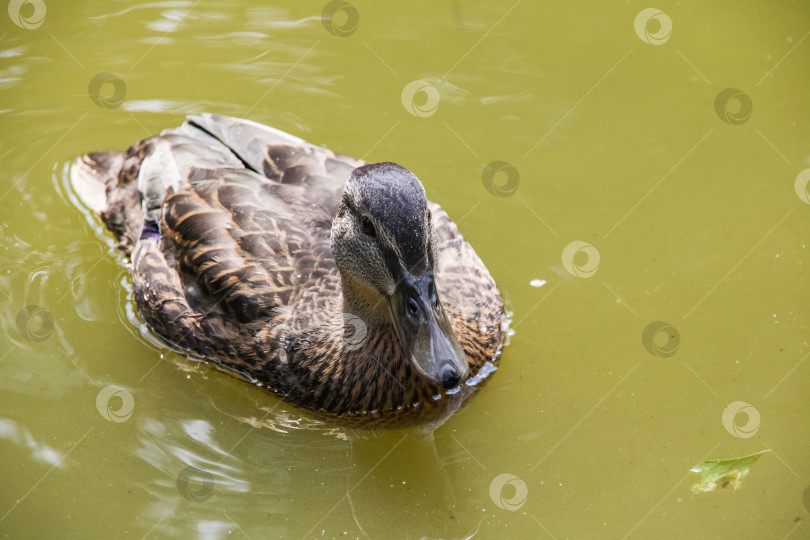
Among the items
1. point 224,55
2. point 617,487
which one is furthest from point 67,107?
point 617,487

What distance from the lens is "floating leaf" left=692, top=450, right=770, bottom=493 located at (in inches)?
204

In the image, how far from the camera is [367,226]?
498cm

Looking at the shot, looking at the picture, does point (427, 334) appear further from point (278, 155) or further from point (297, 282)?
point (278, 155)

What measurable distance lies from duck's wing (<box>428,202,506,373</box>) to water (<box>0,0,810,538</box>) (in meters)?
0.21

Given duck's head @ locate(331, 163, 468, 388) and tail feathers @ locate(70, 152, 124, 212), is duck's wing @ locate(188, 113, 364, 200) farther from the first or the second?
duck's head @ locate(331, 163, 468, 388)

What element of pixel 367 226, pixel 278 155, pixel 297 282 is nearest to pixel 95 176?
pixel 278 155

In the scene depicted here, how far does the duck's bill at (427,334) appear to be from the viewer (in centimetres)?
481

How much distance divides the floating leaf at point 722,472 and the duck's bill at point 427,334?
1.54 metres

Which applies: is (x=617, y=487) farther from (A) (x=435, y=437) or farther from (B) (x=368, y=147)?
(B) (x=368, y=147)

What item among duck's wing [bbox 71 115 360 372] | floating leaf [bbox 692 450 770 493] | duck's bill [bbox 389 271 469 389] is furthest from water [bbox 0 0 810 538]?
duck's bill [bbox 389 271 469 389]

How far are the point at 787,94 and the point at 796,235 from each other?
154 centimetres

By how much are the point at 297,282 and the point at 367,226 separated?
0.81m

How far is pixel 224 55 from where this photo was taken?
791cm

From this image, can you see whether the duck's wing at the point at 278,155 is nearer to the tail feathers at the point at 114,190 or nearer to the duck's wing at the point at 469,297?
the tail feathers at the point at 114,190
